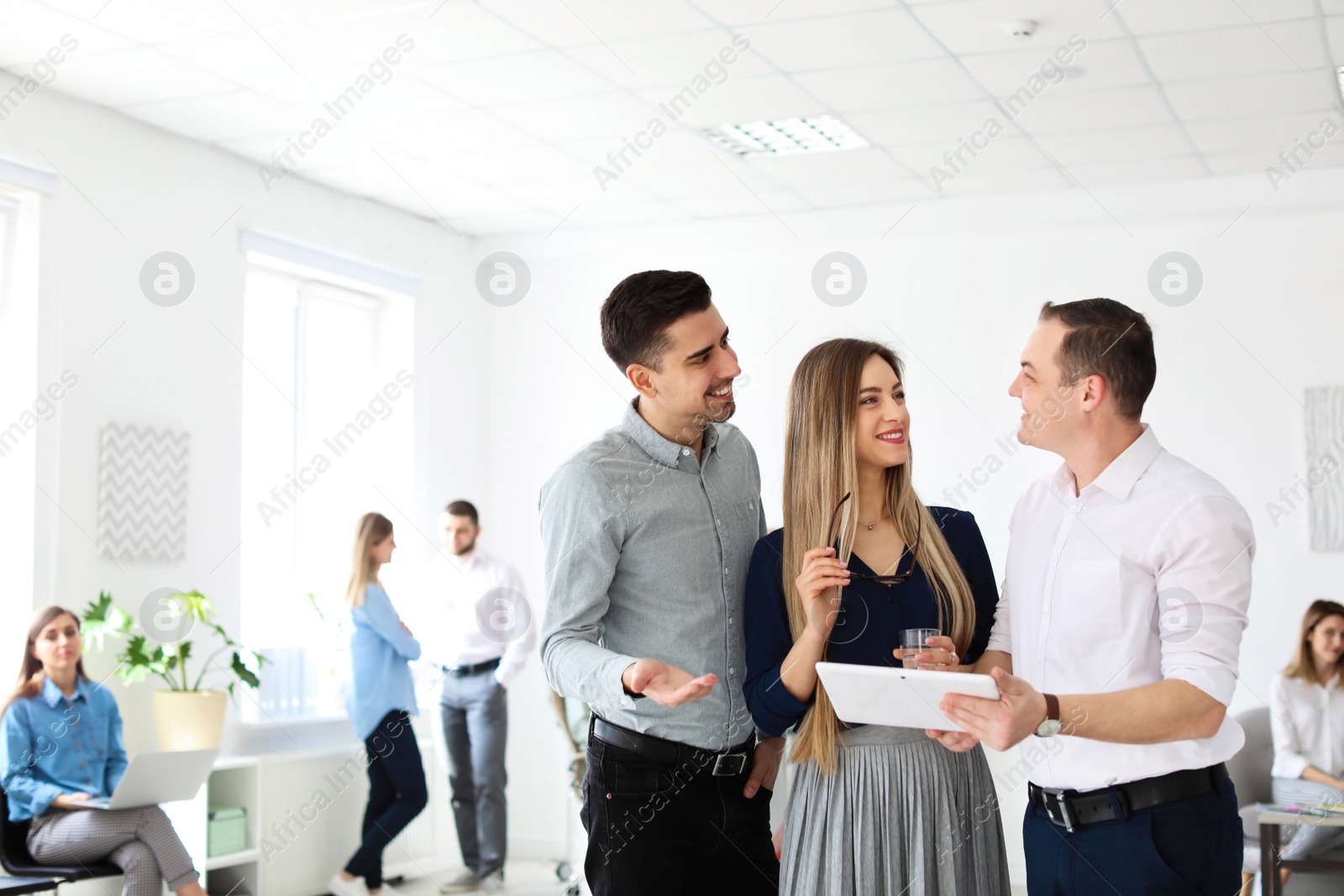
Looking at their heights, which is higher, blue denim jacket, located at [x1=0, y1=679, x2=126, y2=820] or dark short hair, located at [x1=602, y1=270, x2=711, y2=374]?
dark short hair, located at [x1=602, y1=270, x2=711, y2=374]

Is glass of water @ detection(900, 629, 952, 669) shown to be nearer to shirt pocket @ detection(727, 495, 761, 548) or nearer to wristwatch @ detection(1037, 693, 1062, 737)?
wristwatch @ detection(1037, 693, 1062, 737)

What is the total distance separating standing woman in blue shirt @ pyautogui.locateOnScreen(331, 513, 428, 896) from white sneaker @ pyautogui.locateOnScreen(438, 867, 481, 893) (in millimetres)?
377

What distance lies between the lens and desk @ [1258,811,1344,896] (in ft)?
13.1

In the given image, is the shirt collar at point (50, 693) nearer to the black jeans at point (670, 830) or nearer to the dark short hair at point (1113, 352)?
the black jeans at point (670, 830)

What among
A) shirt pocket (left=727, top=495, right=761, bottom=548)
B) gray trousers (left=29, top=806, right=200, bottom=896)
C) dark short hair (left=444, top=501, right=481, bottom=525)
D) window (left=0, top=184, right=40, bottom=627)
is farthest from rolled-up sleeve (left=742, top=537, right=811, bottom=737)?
dark short hair (left=444, top=501, right=481, bottom=525)

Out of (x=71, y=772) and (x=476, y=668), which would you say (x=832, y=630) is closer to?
(x=71, y=772)

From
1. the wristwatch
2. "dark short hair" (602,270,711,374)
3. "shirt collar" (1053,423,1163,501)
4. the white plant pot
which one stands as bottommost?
the white plant pot

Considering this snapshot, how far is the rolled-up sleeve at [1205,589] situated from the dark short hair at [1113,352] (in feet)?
0.71

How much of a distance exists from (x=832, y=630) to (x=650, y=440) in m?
0.48

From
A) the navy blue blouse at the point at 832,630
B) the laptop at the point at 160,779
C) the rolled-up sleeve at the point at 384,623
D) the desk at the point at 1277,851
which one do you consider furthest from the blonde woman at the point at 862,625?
the rolled-up sleeve at the point at 384,623

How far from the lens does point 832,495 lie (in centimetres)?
213

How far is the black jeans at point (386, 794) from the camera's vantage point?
5.68m

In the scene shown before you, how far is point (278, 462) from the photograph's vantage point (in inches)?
240

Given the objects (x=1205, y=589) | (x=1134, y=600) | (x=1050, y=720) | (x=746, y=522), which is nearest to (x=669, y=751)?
(x=746, y=522)
